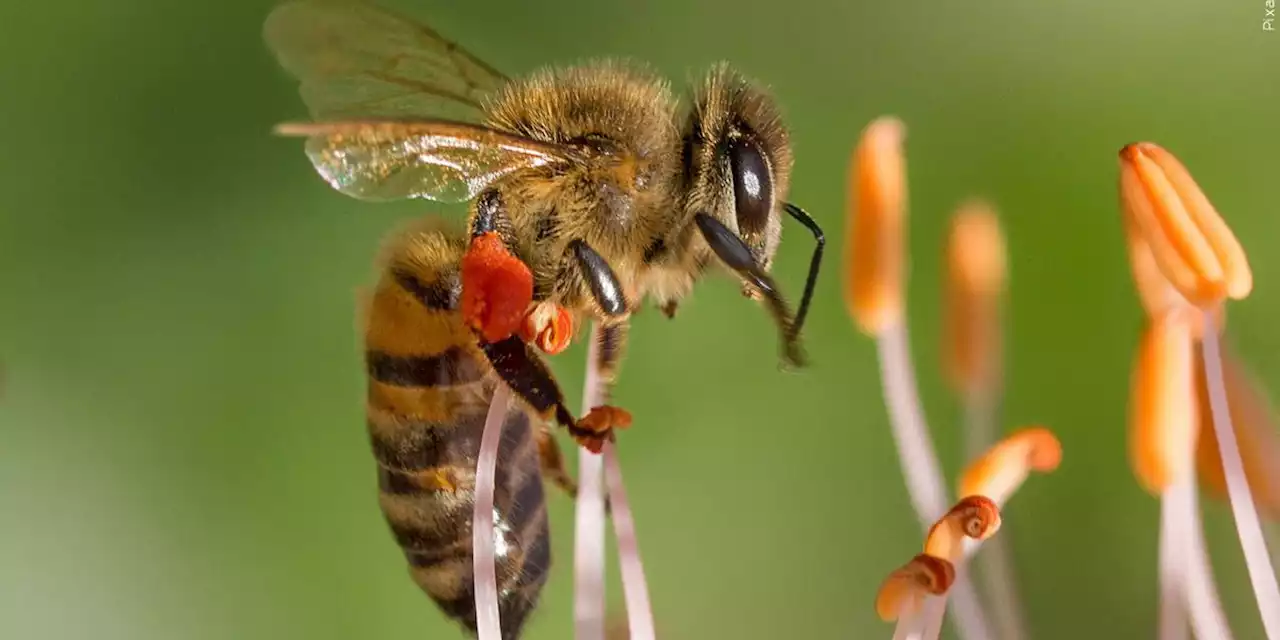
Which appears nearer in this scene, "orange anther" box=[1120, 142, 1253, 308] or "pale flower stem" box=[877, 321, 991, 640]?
"orange anther" box=[1120, 142, 1253, 308]

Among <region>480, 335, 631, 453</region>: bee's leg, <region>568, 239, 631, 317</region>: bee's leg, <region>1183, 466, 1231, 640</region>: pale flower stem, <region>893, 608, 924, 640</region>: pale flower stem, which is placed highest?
<region>568, 239, 631, 317</region>: bee's leg

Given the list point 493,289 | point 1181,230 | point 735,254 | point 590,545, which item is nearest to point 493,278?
point 493,289

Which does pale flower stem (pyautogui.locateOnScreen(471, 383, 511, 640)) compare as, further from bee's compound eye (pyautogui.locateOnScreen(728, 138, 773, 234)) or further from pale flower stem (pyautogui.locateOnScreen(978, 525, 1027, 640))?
pale flower stem (pyautogui.locateOnScreen(978, 525, 1027, 640))

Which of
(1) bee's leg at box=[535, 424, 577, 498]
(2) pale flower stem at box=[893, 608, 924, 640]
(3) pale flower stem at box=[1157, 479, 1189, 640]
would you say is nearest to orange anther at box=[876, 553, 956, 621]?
(2) pale flower stem at box=[893, 608, 924, 640]

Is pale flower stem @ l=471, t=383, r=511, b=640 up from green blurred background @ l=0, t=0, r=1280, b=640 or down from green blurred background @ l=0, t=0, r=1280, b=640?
down

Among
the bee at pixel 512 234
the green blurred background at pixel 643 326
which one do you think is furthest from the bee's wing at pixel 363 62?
the green blurred background at pixel 643 326

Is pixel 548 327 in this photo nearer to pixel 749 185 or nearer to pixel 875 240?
pixel 749 185

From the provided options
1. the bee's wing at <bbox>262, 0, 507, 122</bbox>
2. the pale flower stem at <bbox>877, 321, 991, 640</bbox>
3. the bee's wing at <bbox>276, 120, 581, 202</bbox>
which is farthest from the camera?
the pale flower stem at <bbox>877, 321, 991, 640</bbox>

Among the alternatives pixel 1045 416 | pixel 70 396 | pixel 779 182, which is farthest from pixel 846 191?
pixel 70 396
